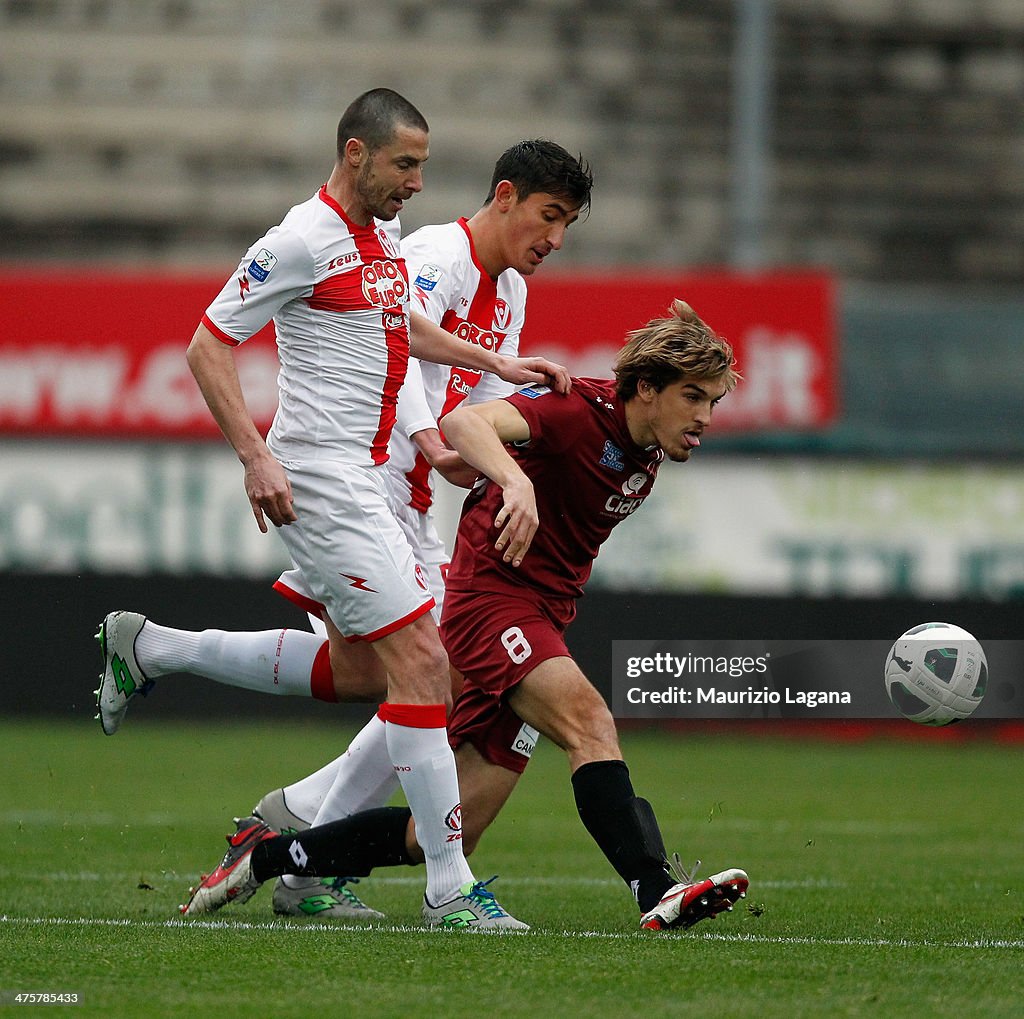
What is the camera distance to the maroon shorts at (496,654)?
5.13 metres

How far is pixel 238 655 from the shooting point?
19.6 ft

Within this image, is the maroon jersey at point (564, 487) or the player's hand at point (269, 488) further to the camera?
the maroon jersey at point (564, 487)

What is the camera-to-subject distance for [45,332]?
13.7 meters

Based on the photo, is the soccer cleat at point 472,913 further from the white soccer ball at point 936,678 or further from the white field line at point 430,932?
the white soccer ball at point 936,678

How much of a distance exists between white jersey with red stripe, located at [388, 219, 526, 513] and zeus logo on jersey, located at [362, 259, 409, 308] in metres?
0.41

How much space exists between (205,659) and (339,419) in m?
1.07

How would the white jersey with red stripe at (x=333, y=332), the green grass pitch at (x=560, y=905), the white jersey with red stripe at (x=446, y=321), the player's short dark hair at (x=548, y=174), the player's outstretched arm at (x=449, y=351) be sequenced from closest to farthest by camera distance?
the green grass pitch at (x=560, y=905), the white jersey with red stripe at (x=333, y=332), the player's outstretched arm at (x=449, y=351), the player's short dark hair at (x=548, y=174), the white jersey with red stripe at (x=446, y=321)

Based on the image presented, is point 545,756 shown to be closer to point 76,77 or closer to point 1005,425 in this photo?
point 1005,425

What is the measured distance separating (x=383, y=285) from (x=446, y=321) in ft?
2.40

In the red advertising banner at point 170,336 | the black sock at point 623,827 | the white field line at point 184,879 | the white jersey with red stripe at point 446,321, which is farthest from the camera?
the red advertising banner at point 170,336

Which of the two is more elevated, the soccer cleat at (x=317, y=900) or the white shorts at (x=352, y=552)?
the white shorts at (x=352, y=552)

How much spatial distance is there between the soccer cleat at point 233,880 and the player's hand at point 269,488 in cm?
101

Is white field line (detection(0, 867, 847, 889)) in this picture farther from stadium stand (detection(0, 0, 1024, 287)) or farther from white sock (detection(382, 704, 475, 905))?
stadium stand (detection(0, 0, 1024, 287))

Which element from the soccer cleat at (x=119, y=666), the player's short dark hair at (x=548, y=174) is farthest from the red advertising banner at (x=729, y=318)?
the soccer cleat at (x=119, y=666)
